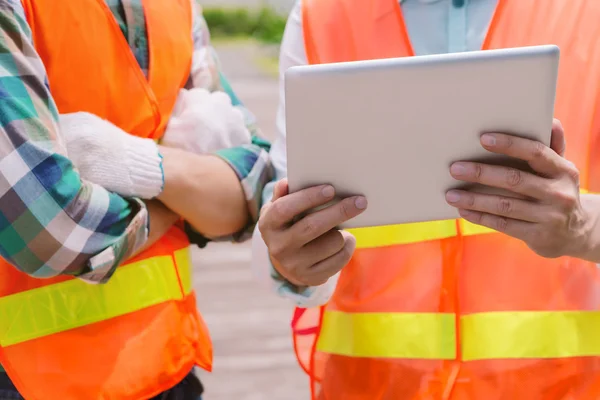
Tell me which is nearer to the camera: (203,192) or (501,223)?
(501,223)

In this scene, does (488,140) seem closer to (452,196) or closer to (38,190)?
(452,196)

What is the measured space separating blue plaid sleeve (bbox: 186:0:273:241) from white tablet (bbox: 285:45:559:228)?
0.48 metres

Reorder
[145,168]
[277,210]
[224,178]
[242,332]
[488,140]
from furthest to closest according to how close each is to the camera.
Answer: [242,332], [224,178], [145,168], [277,210], [488,140]

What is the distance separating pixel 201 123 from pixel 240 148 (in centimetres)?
11

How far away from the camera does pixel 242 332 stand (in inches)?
170

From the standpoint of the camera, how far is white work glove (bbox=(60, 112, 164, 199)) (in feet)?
4.97


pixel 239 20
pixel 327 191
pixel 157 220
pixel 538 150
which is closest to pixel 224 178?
pixel 157 220

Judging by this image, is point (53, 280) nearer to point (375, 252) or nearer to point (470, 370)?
point (375, 252)

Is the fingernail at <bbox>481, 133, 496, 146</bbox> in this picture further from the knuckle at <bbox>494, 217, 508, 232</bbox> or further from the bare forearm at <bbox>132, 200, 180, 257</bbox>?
the bare forearm at <bbox>132, 200, 180, 257</bbox>

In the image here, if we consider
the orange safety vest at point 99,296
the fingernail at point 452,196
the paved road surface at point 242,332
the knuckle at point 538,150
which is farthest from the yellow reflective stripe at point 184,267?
the paved road surface at point 242,332

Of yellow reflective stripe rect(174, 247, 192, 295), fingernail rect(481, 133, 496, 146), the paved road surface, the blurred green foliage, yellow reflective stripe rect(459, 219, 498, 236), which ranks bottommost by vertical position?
the blurred green foliage

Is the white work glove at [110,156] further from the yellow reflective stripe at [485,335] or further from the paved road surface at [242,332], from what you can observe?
the paved road surface at [242,332]

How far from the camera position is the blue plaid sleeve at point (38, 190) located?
4.47 feet

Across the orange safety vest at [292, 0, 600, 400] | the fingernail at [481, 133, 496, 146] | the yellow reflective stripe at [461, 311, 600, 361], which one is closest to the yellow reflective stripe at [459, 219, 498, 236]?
the orange safety vest at [292, 0, 600, 400]
